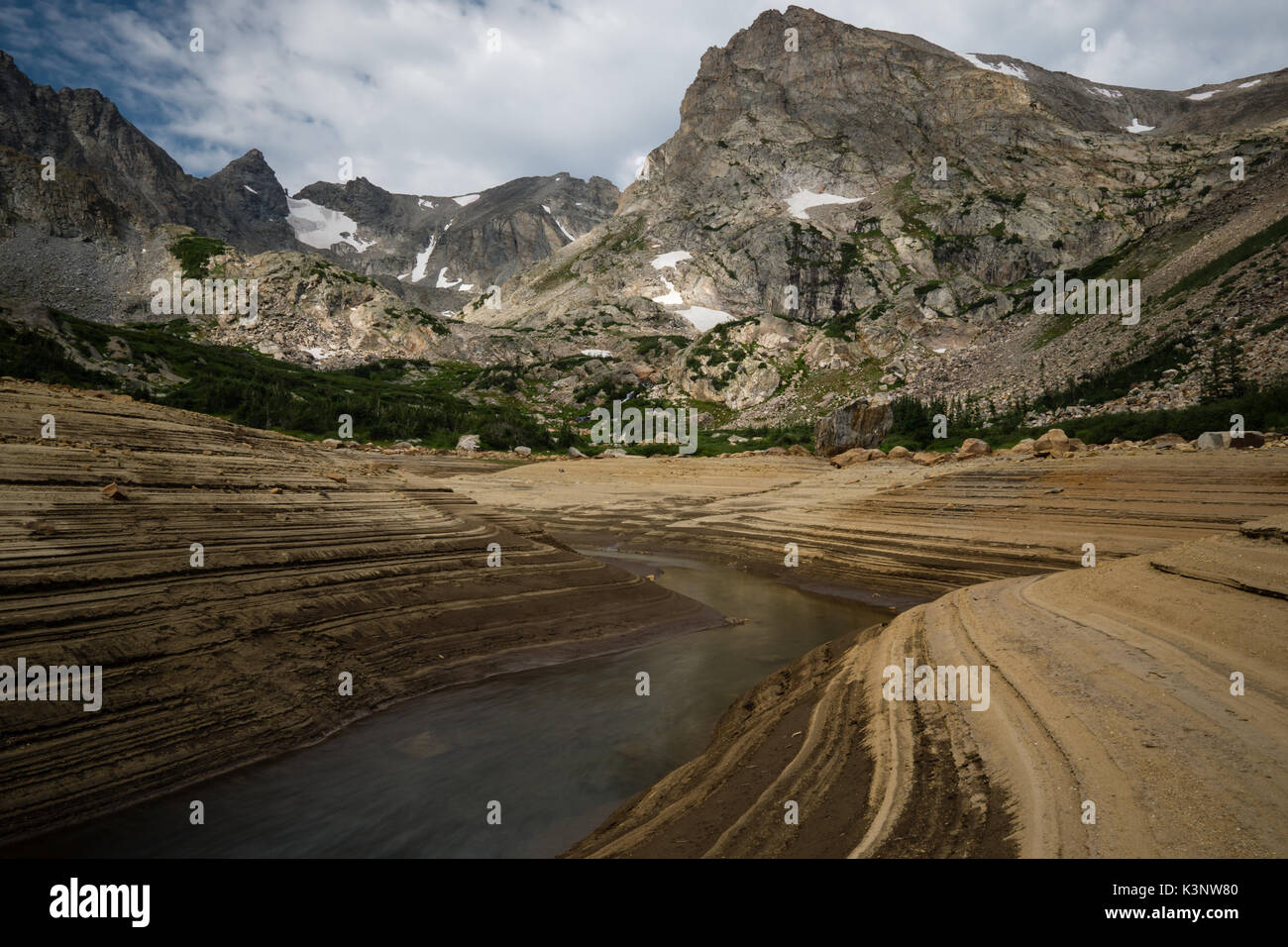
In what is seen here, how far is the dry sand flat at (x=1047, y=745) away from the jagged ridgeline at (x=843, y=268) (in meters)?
43.3

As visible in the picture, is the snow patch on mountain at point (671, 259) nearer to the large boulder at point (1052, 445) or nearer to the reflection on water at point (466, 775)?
the large boulder at point (1052, 445)

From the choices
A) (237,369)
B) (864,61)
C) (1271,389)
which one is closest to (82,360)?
(237,369)

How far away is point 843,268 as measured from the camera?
152 metres

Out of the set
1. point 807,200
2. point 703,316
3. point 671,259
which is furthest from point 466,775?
point 807,200

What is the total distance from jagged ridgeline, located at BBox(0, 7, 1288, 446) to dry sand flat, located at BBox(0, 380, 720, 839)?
1863 inches

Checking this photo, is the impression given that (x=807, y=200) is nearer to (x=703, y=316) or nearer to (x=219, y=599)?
(x=703, y=316)

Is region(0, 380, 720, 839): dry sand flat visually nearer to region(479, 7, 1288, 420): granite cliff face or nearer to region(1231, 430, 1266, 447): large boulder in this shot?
region(1231, 430, 1266, 447): large boulder

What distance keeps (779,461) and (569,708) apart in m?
32.2

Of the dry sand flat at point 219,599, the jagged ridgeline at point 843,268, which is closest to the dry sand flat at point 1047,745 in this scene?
the dry sand flat at point 219,599

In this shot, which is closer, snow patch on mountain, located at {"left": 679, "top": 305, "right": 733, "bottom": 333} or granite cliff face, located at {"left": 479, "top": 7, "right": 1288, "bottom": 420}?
granite cliff face, located at {"left": 479, "top": 7, "right": 1288, "bottom": 420}

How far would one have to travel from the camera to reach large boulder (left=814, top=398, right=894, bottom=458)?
169 ft

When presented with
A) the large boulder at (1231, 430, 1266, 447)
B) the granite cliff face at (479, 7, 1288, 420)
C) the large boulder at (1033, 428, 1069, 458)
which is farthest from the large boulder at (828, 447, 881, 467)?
the granite cliff face at (479, 7, 1288, 420)

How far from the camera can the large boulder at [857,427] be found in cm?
5144
